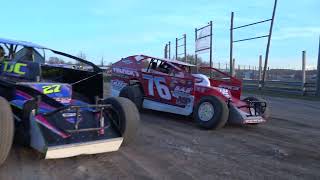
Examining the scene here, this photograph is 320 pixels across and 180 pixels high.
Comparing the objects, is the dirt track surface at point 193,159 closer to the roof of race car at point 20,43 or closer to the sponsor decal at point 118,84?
the roof of race car at point 20,43

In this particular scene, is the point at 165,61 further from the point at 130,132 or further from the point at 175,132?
the point at 130,132

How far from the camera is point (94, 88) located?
790cm

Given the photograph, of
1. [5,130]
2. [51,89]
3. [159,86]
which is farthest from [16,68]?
[159,86]

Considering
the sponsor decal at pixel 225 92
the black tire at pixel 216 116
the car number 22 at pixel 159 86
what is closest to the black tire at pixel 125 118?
the black tire at pixel 216 116

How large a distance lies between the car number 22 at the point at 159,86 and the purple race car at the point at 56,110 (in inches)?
134

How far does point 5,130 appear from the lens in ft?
18.1

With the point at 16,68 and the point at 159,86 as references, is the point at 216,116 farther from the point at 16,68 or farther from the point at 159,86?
the point at 16,68

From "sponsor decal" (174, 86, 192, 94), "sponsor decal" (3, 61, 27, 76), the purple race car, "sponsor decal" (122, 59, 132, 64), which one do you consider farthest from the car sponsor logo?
"sponsor decal" (3, 61, 27, 76)

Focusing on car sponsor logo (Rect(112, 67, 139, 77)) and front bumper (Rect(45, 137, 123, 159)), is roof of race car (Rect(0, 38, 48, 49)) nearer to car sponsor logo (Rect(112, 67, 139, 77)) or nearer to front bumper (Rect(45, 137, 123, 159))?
front bumper (Rect(45, 137, 123, 159))

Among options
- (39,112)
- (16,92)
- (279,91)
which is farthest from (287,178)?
(279,91)

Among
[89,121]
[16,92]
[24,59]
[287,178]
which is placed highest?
[24,59]

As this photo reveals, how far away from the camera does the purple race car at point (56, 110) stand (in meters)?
5.80

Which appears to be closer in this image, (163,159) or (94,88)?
(163,159)

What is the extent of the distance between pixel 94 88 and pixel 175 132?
2003mm
